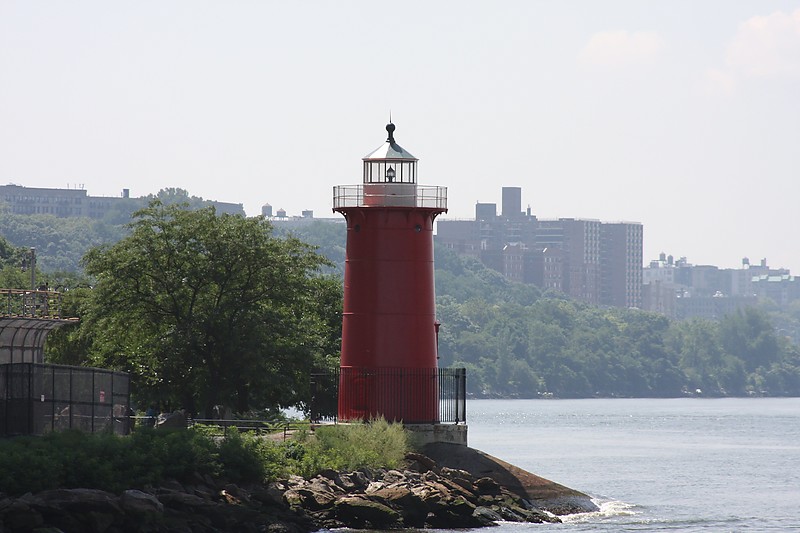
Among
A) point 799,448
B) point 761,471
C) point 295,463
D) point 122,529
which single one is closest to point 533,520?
point 295,463

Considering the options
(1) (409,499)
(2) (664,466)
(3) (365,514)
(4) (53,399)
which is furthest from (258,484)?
(2) (664,466)

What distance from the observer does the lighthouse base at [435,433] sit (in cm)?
4975

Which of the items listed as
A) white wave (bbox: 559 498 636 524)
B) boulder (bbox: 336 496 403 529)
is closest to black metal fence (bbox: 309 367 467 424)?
Result: white wave (bbox: 559 498 636 524)

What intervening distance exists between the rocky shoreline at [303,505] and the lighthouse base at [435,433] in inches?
44.0

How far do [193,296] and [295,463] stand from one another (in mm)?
11084

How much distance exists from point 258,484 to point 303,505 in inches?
54.4

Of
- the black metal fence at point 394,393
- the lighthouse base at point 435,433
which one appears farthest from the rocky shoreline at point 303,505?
the black metal fence at point 394,393

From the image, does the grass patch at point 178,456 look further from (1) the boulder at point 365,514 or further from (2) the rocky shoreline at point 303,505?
(1) the boulder at point 365,514

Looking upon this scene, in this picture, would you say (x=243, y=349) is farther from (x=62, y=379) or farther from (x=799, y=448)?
(x=799, y=448)

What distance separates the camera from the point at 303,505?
4275 centimetres

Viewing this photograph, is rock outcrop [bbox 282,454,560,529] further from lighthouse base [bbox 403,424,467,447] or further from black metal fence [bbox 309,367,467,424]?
black metal fence [bbox 309,367,467,424]

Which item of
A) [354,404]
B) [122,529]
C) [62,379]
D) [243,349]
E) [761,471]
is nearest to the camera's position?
[122,529]

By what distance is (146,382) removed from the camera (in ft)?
183

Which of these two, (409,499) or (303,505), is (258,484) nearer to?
(303,505)
